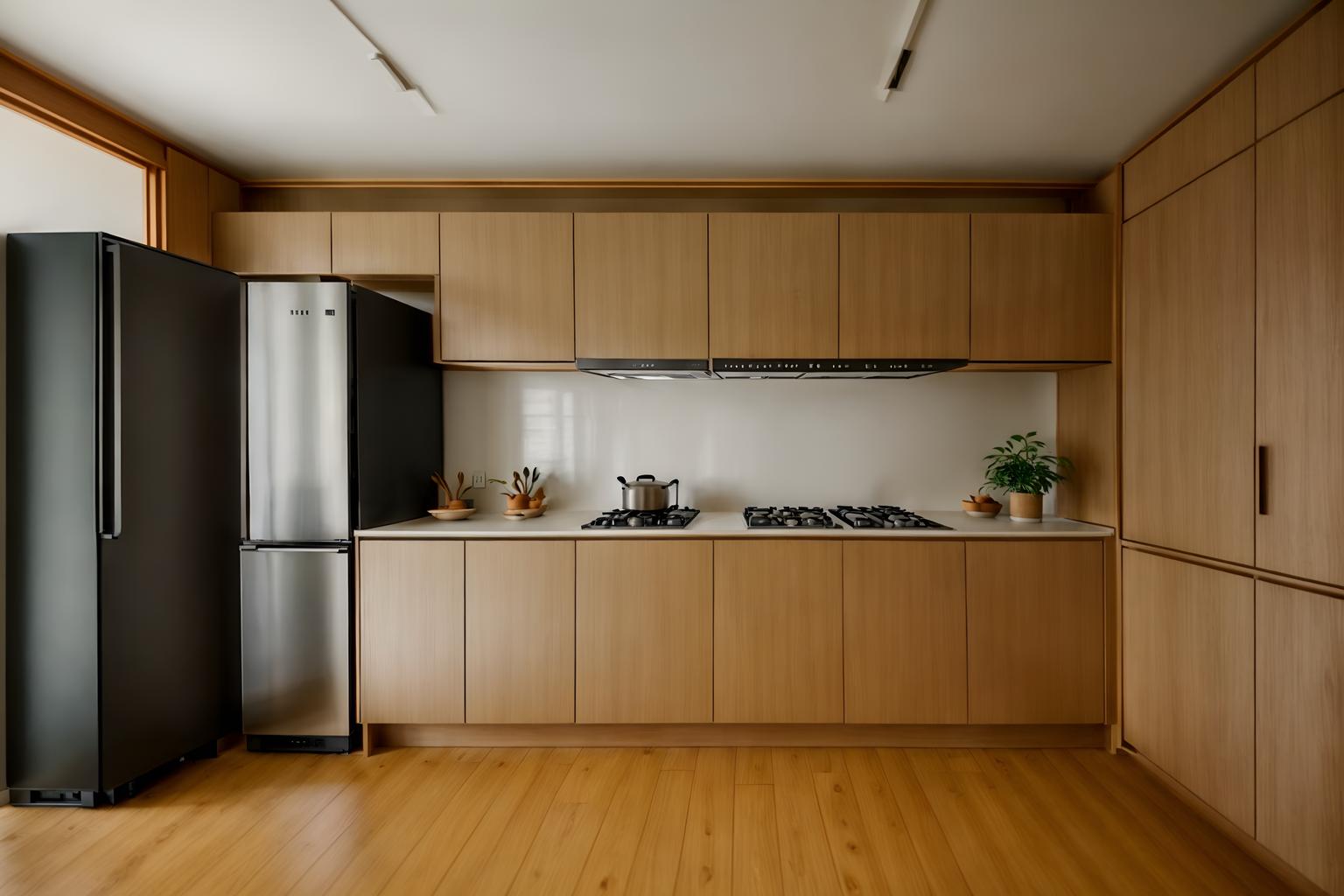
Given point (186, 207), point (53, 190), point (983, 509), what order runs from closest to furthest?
point (53, 190) < point (186, 207) < point (983, 509)

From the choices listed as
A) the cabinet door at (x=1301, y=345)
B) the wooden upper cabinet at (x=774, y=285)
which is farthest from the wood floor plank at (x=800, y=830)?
the wooden upper cabinet at (x=774, y=285)

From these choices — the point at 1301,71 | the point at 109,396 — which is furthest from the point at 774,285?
the point at 109,396

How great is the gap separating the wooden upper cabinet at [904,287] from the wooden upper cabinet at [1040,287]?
0.08 meters

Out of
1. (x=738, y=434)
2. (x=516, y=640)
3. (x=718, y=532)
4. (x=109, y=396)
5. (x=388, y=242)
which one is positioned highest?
(x=388, y=242)

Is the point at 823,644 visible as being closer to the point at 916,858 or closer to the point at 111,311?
the point at 916,858

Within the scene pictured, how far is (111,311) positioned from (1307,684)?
389 cm

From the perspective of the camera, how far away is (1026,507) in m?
2.90

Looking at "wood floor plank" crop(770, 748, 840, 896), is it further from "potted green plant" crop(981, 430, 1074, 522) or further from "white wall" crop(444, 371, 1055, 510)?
"potted green plant" crop(981, 430, 1074, 522)

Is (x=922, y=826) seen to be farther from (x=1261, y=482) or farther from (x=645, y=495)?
(x=645, y=495)

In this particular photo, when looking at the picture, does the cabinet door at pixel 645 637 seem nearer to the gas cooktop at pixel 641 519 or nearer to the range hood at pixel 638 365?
the gas cooktop at pixel 641 519

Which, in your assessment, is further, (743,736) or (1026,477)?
(1026,477)

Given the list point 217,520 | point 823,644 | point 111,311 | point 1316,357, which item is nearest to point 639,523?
point 823,644

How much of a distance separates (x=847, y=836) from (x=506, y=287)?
2.52m

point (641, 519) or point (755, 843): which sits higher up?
point (641, 519)
